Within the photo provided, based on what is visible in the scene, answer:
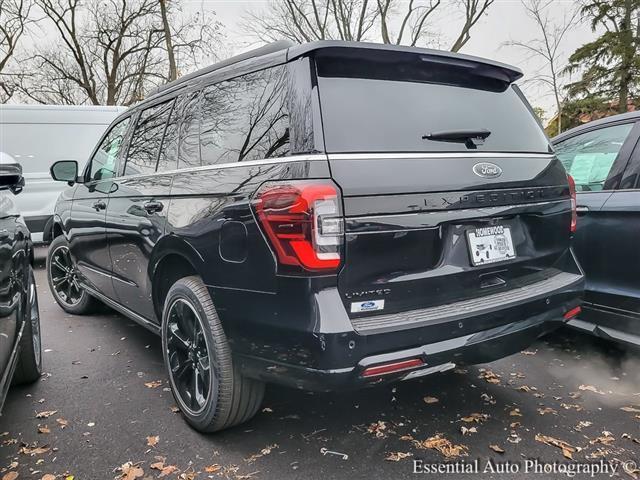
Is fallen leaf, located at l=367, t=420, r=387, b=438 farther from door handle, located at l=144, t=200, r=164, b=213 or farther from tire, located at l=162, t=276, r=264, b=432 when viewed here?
door handle, located at l=144, t=200, r=164, b=213

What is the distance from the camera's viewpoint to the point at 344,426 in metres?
2.66

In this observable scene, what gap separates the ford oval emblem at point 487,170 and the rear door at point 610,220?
50.2 inches

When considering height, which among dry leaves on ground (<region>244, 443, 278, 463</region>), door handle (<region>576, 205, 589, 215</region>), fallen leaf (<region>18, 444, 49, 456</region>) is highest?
door handle (<region>576, 205, 589, 215</region>)

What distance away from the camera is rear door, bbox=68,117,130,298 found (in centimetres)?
376

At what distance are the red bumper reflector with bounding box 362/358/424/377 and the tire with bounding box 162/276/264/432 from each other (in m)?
0.71

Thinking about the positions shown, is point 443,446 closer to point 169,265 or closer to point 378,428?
point 378,428

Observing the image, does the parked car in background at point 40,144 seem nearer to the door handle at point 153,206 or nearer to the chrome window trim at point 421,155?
the door handle at point 153,206

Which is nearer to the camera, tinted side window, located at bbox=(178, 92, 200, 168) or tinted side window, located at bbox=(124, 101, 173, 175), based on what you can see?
tinted side window, located at bbox=(178, 92, 200, 168)

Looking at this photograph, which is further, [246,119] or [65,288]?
[65,288]

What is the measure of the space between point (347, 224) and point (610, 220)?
2160mm

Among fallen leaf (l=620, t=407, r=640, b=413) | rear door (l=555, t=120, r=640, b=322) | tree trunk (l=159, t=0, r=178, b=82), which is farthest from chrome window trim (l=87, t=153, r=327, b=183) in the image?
tree trunk (l=159, t=0, r=178, b=82)

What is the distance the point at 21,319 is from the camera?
9.16ft

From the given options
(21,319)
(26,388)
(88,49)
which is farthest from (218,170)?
(88,49)

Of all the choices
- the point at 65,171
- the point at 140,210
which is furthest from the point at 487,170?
the point at 65,171
